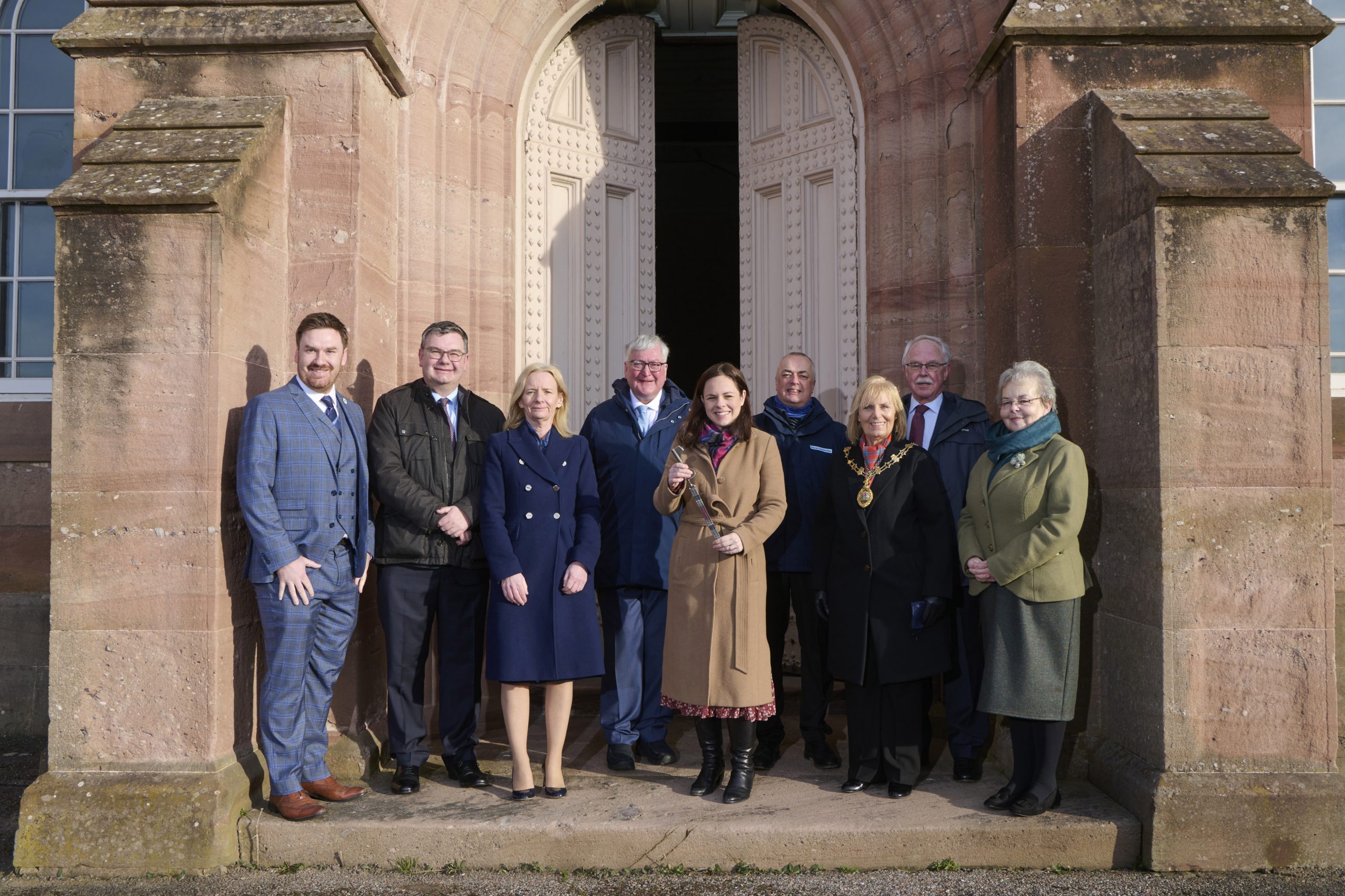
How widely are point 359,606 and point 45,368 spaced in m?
3.19

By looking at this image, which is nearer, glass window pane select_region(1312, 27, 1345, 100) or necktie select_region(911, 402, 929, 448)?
necktie select_region(911, 402, 929, 448)

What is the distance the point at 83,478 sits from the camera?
12.1 feet

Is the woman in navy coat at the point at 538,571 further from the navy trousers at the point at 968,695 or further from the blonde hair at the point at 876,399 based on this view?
the navy trousers at the point at 968,695

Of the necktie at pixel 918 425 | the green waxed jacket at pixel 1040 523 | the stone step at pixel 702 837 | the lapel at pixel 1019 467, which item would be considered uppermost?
the necktie at pixel 918 425

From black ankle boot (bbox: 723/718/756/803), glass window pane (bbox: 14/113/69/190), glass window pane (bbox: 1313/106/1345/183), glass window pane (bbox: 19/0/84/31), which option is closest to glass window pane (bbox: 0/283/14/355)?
glass window pane (bbox: 14/113/69/190)

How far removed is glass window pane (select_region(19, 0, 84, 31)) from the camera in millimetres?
6047

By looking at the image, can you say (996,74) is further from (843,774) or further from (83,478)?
(83,478)

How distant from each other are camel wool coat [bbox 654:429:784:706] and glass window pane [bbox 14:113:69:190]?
4.72m

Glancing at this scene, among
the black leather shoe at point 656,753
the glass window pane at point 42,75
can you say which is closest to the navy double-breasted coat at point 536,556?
the black leather shoe at point 656,753

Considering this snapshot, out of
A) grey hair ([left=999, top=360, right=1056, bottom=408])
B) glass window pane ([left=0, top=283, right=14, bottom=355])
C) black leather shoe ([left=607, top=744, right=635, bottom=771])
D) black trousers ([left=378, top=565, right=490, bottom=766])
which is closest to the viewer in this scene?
grey hair ([left=999, top=360, right=1056, bottom=408])

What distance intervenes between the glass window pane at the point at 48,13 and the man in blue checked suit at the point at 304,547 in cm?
398

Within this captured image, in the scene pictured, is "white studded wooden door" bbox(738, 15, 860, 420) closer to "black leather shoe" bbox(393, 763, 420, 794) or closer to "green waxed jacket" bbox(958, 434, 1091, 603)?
"green waxed jacket" bbox(958, 434, 1091, 603)

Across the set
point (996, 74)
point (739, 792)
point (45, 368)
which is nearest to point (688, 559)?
Answer: point (739, 792)

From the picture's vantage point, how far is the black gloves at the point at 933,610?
373cm
